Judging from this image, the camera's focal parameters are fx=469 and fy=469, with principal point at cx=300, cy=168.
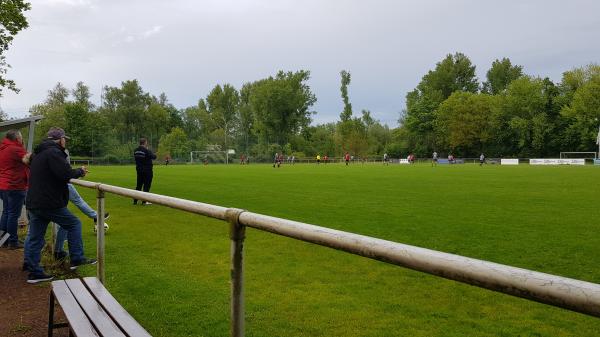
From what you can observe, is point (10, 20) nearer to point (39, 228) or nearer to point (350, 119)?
point (39, 228)

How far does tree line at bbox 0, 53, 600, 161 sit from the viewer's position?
247 ft

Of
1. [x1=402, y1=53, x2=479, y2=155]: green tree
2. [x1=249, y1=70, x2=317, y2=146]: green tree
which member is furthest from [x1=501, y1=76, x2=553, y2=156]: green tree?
[x1=249, y1=70, x2=317, y2=146]: green tree

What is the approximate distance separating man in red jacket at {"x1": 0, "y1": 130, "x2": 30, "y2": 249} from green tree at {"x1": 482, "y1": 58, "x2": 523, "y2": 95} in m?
107

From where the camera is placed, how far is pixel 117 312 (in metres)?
3.62

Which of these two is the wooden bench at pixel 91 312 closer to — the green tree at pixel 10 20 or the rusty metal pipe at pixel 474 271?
the rusty metal pipe at pixel 474 271

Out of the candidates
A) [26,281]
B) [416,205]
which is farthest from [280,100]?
[26,281]

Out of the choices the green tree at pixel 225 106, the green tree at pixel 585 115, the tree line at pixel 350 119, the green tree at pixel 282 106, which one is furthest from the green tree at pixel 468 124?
the green tree at pixel 225 106

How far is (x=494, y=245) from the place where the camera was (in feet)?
26.0

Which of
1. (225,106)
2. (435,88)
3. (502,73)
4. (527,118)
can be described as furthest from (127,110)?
(502,73)

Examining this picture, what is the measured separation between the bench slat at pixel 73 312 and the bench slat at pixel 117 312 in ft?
0.58

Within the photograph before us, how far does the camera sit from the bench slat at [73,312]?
325 cm

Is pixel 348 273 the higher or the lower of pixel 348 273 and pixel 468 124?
the lower

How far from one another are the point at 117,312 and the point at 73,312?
34cm

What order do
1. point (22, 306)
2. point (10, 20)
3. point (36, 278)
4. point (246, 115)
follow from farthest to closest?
point (246, 115), point (10, 20), point (36, 278), point (22, 306)
